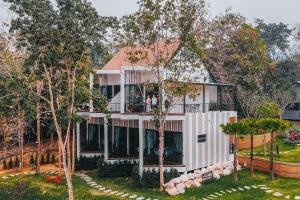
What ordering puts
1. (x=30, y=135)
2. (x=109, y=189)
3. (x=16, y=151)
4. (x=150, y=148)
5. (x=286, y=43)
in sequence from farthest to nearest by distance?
1. (x=286, y=43)
2. (x=30, y=135)
3. (x=16, y=151)
4. (x=150, y=148)
5. (x=109, y=189)

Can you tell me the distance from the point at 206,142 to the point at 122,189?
6.85m

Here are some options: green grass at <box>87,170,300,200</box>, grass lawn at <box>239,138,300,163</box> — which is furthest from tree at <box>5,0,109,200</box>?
grass lawn at <box>239,138,300,163</box>

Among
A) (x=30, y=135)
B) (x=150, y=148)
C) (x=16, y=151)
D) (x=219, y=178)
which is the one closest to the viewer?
(x=219, y=178)

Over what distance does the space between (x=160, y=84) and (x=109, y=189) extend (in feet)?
23.4

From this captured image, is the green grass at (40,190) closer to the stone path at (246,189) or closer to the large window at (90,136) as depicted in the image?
the large window at (90,136)

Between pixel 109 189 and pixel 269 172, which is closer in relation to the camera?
pixel 109 189

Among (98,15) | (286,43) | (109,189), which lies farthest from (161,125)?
(286,43)

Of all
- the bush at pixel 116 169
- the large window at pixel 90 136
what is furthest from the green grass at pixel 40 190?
the large window at pixel 90 136

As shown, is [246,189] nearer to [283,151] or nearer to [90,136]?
[283,151]

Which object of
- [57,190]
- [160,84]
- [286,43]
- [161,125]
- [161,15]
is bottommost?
[57,190]

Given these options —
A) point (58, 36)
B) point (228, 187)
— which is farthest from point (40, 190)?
point (228, 187)

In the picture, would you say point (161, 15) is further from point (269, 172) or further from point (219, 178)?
point (269, 172)

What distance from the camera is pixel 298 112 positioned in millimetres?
49062

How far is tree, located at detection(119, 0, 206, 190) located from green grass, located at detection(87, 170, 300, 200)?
1571 mm
